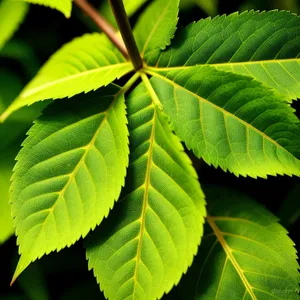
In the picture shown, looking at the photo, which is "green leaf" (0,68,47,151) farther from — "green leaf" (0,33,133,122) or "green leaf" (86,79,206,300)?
"green leaf" (86,79,206,300)

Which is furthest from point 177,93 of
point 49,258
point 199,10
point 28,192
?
point 49,258

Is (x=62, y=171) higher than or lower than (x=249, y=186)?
higher

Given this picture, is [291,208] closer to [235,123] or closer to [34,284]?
[235,123]

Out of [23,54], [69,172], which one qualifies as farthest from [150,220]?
[23,54]

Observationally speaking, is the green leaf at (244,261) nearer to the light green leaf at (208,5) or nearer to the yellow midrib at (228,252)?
the yellow midrib at (228,252)

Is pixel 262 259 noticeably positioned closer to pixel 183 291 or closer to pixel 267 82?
pixel 183 291
